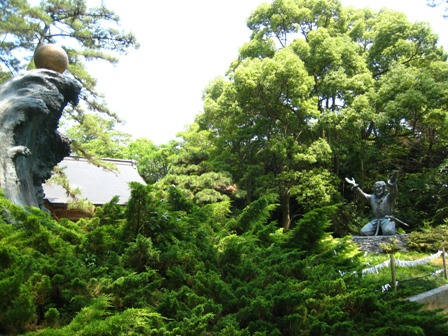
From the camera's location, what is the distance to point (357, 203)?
16047 millimetres

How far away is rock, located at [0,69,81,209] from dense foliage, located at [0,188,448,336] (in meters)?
1.75

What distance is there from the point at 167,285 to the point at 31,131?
11.6 ft

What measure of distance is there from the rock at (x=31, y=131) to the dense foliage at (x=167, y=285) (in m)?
1.75

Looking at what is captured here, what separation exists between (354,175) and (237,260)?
50.6 feet

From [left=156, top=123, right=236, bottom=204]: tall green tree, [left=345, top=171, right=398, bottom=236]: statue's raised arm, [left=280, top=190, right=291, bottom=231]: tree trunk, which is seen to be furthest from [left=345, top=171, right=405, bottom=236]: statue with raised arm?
[left=156, top=123, right=236, bottom=204]: tall green tree

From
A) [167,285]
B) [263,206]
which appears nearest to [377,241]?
[263,206]

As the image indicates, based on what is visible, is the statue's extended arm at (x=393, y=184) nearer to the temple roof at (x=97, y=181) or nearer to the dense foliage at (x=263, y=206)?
the dense foliage at (x=263, y=206)

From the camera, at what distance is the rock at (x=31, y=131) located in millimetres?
4391

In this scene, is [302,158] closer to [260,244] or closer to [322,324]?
[260,244]

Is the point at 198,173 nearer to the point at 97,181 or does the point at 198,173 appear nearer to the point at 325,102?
the point at 97,181

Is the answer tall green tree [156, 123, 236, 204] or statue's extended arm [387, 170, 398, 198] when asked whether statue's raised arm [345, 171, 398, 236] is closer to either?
statue's extended arm [387, 170, 398, 198]

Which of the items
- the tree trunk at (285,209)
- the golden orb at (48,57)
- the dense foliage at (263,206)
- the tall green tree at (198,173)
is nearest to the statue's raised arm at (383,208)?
the dense foliage at (263,206)

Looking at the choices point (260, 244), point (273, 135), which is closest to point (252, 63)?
point (273, 135)

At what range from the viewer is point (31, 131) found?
508 centimetres
